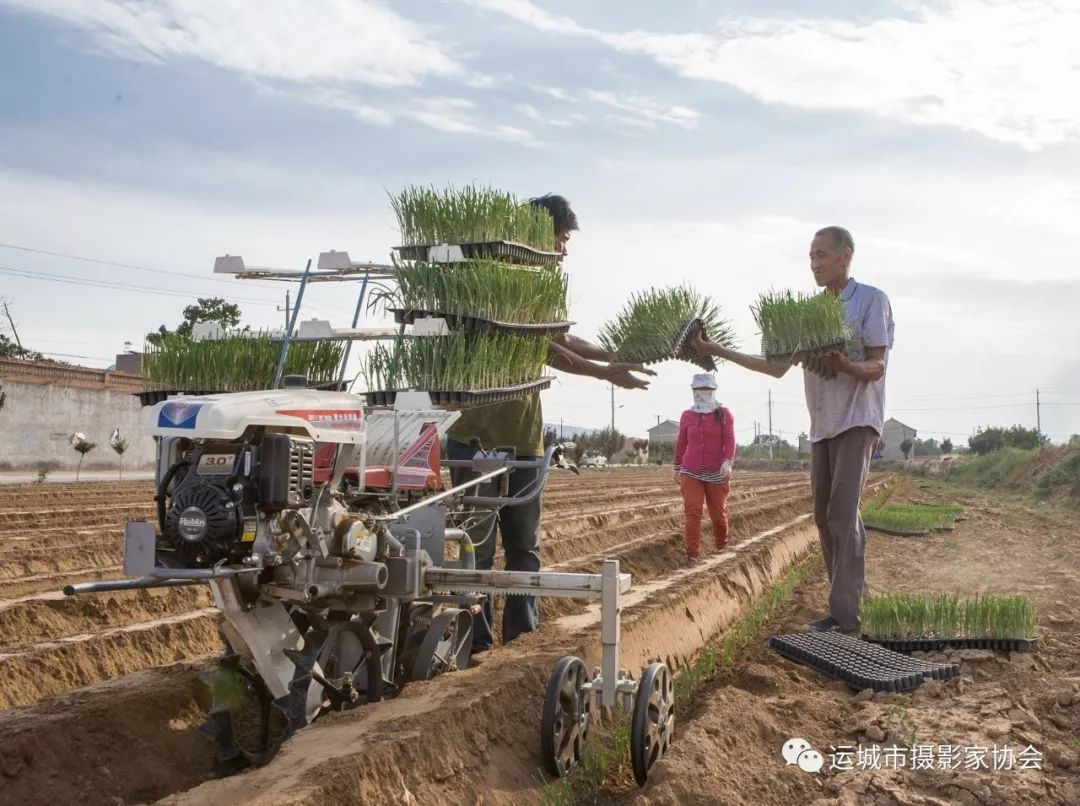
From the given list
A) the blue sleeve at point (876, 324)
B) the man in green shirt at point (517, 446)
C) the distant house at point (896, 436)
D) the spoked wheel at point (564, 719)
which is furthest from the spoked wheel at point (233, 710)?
the distant house at point (896, 436)

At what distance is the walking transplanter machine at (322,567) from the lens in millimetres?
3471

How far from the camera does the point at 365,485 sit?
417 cm

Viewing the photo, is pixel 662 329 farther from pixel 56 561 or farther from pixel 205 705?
pixel 56 561

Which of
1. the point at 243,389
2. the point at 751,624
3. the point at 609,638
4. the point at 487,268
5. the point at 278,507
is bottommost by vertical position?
the point at 751,624

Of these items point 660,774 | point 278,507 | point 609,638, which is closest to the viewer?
point 278,507

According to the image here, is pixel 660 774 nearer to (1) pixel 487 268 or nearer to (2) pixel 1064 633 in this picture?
(1) pixel 487 268

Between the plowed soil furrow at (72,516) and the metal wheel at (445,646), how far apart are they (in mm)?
9574

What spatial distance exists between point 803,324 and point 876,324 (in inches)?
23.8

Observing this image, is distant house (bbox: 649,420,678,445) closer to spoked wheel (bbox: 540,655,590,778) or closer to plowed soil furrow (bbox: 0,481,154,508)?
plowed soil furrow (bbox: 0,481,154,508)

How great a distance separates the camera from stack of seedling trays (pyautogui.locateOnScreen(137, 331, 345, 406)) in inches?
173

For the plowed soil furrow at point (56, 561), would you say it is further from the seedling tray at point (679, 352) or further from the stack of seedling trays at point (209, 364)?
the seedling tray at point (679, 352)

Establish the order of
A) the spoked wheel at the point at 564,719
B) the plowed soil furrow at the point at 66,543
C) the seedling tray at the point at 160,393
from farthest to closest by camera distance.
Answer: the plowed soil furrow at the point at 66,543, the seedling tray at the point at 160,393, the spoked wheel at the point at 564,719

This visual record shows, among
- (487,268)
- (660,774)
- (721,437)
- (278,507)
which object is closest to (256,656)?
(278,507)

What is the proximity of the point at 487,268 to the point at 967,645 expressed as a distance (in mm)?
3173
